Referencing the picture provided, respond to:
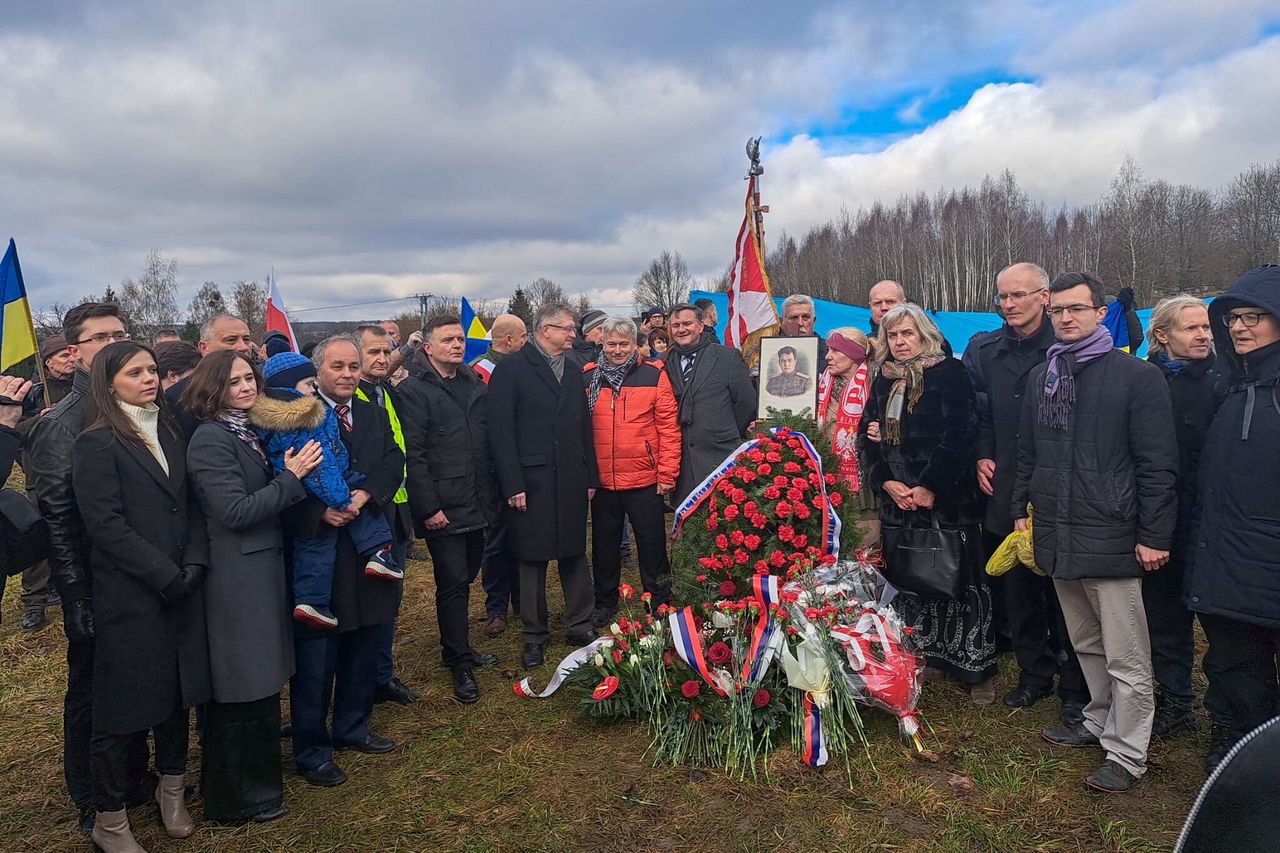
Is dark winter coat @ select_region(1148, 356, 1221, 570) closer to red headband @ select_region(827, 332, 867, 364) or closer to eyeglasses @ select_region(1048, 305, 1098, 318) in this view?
eyeglasses @ select_region(1048, 305, 1098, 318)

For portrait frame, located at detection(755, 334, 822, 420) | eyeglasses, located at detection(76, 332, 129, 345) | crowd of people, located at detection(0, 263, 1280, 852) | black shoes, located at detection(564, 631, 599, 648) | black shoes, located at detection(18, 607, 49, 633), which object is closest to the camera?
crowd of people, located at detection(0, 263, 1280, 852)

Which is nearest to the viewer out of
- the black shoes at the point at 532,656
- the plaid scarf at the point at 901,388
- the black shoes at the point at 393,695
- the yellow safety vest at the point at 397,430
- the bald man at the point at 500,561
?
the plaid scarf at the point at 901,388

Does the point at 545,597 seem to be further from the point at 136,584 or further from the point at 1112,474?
the point at 1112,474

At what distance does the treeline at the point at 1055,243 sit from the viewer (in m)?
39.0

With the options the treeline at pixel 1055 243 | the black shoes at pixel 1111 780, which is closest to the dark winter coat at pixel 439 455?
the black shoes at pixel 1111 780

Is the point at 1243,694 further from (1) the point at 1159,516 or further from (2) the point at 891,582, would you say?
(2) the point at 891,582

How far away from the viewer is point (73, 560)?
297 centimetres

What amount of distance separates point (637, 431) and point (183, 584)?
2956 mm

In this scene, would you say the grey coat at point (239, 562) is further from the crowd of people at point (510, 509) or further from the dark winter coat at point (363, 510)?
the dark winter coat at point (363, 510)

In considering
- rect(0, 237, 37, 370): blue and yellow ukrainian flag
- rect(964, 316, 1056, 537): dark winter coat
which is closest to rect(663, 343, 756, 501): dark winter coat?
rect(964, 316, 1056, 537): dark winter coat

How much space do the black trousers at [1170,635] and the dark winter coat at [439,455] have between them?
3.74 metres

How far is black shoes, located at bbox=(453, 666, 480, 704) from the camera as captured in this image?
4.51 m

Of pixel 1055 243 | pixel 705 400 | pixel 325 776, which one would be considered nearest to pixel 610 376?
pixel 705 400

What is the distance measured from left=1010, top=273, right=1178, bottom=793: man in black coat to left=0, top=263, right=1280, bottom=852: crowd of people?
12 mm
